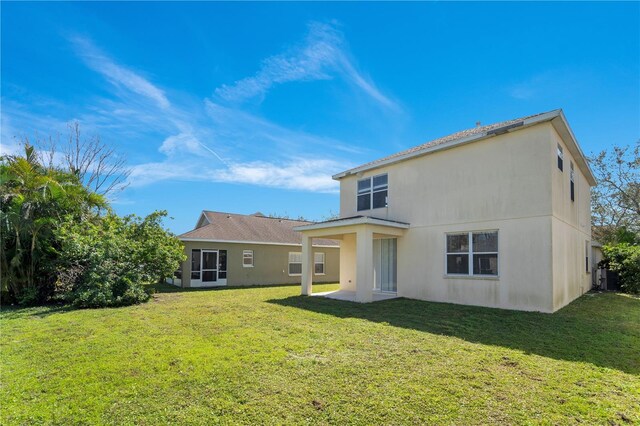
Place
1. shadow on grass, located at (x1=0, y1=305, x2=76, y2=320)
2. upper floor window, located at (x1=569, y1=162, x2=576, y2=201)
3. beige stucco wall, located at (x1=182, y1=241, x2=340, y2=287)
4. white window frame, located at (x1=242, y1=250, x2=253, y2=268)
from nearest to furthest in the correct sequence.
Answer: shadow on grass, located at (x1=0, y1=305, x2=76, y2=320) < upper floor window, located at (x1=569, y1=162, x2=576, y2=201) < beige stucco wall, located at (x1=182, y1=241, x2=340, y2=287) < white window frame, located at (x1=242, y1=250, x2=253, y2=268)

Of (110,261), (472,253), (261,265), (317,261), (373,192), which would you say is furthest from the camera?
(317,261)

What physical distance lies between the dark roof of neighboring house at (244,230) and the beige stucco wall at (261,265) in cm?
41

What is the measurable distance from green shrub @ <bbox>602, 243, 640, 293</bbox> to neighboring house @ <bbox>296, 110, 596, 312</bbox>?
266cm

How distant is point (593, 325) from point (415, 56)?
33.6 feet

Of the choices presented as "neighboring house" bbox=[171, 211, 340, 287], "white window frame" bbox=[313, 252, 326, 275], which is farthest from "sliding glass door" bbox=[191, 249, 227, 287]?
"white window frame" bbox=[313, 252, 326, 275]

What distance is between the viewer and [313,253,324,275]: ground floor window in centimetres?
2223

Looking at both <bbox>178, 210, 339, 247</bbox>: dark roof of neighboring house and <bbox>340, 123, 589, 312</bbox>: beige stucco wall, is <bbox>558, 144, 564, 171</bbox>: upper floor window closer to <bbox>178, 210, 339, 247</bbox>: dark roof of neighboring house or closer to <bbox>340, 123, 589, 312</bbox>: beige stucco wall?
<bbox>340, 123, 589, 312</bbox>: beige stucco wall

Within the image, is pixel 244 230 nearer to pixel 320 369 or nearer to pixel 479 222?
pixel 479 222

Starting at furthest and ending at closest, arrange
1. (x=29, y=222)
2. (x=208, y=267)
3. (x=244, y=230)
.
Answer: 1. (x=244, y=230)
2. (x=208, y=267)
3. (x=29, y=222)

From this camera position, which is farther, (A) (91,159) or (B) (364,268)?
(A) (91,159)

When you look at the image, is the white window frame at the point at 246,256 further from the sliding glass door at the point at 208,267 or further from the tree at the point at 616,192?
the tree at the point at 616,192

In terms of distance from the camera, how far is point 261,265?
20.5 meters

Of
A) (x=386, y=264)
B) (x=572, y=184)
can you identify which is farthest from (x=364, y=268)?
(x=572, y=184)

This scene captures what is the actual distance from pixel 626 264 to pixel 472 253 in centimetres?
1020
